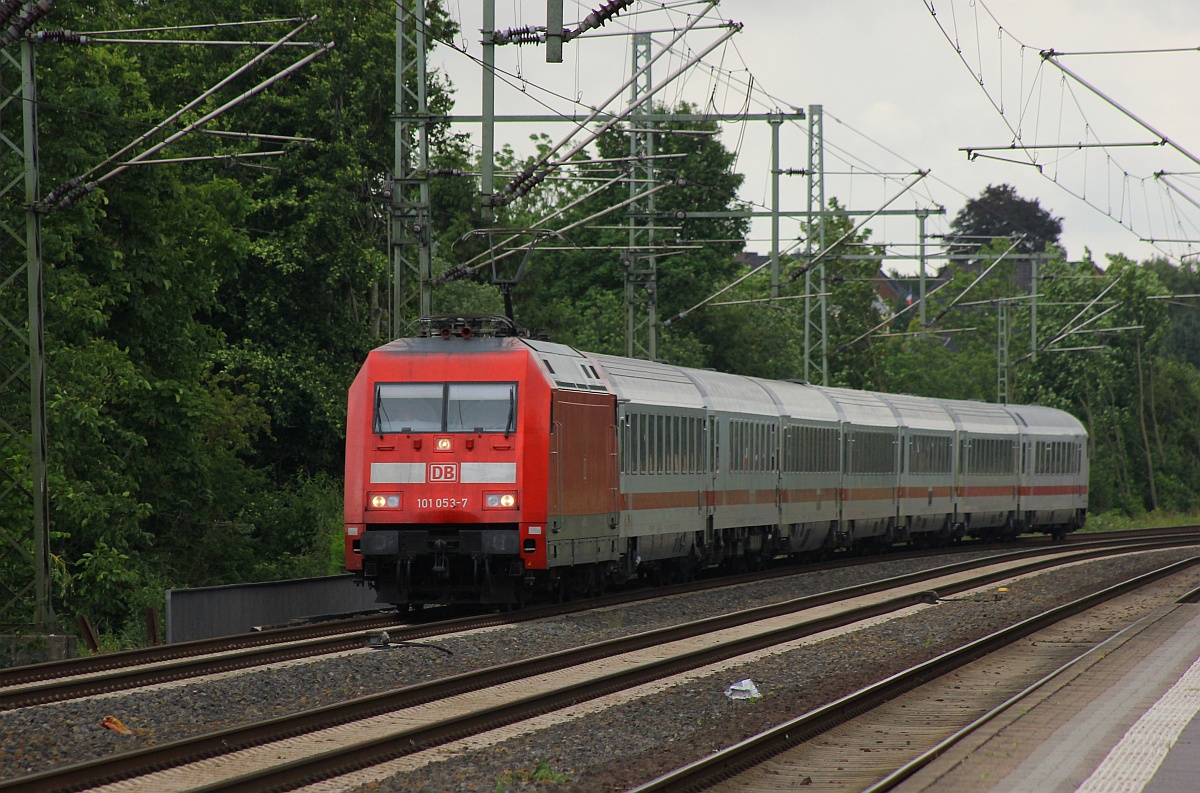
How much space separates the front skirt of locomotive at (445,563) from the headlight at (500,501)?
0.75 ft

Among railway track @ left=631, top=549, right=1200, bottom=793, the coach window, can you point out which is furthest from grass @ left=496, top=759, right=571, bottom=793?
the coach window

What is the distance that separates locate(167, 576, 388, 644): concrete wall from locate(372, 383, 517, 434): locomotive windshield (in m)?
2.92

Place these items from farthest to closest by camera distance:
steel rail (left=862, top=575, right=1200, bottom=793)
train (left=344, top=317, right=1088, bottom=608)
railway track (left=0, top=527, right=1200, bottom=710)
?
train (left=344, top=317, right=1088, bottom=608)
railway track (left=0, top=527, right=1200, bottom=710)
steel rail (left=862, top=575, right=1200, bottom=793)

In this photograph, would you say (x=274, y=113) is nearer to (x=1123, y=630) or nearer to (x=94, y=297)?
(x=94, y=297)

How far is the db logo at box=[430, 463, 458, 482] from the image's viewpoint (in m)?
20.8

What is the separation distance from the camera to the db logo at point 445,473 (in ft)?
68.3

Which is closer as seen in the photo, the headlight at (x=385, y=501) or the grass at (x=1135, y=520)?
the headlight at (x=385, y=501)

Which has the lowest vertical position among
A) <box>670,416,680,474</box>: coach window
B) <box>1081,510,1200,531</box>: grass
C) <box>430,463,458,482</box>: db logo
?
<box>1081,510,1200,531</box>: grass

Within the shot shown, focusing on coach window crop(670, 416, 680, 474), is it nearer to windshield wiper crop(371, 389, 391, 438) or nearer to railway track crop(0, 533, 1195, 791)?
railway track crop(0, 533, 1195, 791)

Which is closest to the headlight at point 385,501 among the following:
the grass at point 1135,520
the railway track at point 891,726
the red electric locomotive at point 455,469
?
the red electric locomotive at point 455,469

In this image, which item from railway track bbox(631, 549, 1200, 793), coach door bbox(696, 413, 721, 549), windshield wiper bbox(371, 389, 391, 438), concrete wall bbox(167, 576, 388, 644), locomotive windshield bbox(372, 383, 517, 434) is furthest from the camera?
coach door bbox(696, 413, 721, 549)

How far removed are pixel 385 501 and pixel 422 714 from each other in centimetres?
786

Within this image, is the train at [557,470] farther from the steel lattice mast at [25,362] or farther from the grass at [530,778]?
the grass at [530,778]

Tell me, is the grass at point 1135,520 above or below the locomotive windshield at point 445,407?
below
